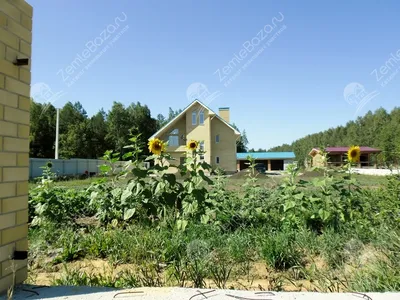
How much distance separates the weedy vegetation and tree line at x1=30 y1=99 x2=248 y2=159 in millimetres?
32318

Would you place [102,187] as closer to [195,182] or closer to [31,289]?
[195,182]

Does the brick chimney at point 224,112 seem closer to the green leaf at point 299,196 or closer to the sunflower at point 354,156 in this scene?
the sunflower at point 354,156

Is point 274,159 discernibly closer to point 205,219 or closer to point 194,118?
point 194,118

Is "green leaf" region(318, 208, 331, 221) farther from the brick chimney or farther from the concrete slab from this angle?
the brick chimney

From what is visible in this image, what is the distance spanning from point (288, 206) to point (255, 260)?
91 centimetres

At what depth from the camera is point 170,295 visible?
1.67 metres

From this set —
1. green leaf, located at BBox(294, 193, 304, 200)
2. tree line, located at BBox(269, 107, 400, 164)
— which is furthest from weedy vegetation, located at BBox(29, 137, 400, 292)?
tree line, located at BBox(269, 107, 400, 164)

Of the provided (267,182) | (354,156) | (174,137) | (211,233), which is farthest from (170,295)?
(174,137)

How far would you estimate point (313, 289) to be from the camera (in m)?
2.22

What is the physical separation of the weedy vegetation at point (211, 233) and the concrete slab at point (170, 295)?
0.33 meters

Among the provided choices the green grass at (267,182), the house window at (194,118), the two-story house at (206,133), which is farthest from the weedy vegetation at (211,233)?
the house window at (194,118)

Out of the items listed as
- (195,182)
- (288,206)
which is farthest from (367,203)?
(195,182)

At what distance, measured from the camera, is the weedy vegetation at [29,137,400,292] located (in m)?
2.29

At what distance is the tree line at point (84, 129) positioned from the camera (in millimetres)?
39156
